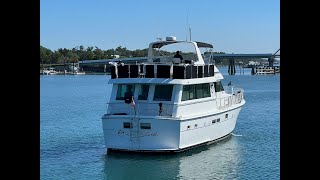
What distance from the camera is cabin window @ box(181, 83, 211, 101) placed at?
21250mm

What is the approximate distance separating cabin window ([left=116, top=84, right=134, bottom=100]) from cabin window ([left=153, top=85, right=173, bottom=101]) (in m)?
1.08

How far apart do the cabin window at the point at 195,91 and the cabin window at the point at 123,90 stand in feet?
7.45

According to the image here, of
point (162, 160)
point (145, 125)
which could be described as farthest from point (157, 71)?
point (162, 160)

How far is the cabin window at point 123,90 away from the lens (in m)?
21.5

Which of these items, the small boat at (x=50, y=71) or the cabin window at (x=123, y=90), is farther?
the small boat at (x=50, y=71)

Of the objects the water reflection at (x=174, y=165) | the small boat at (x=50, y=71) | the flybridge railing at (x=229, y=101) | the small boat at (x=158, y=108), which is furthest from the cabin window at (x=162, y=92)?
the small boat at (x=50, y=71)

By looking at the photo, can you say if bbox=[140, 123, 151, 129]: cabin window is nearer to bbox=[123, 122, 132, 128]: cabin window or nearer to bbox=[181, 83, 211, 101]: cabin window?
bbox=[123, 122, 132, 128]: cabin window

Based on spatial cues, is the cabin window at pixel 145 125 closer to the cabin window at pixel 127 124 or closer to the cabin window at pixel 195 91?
the cabin window at pixel 127 124

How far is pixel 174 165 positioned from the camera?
65.5 ft

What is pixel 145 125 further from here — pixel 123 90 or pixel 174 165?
pixel 123 90
